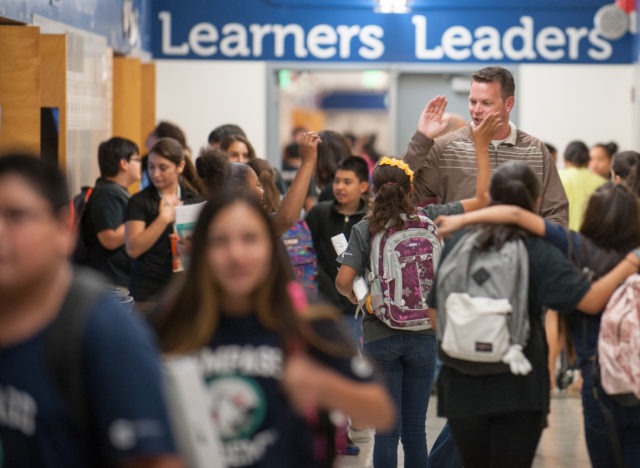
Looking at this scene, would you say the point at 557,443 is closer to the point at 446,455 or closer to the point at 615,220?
the point at 446,455

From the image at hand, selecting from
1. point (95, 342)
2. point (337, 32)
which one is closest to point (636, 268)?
point (95, 342)

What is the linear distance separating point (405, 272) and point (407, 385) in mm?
544

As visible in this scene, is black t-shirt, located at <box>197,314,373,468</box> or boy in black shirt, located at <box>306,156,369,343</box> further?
boy in black shirt, located at <box>306,156,369,343</box>

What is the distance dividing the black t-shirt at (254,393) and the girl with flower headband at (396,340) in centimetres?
271

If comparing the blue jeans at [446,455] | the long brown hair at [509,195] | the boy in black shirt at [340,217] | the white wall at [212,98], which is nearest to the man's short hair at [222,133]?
the boy in black shirt at [340,217]

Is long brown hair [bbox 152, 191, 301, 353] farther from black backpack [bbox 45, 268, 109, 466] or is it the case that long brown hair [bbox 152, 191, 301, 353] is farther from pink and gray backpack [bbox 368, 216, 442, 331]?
pink and gray backpack [bbox 368, 216, 442, 331]

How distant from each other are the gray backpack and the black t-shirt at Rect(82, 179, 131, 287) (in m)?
3.02

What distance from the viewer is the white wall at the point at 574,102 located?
13.1 meters

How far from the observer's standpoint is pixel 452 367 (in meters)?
4.32

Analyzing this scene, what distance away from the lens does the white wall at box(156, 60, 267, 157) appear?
13094 millimetres

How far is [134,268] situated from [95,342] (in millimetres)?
4243

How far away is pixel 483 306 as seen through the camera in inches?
165

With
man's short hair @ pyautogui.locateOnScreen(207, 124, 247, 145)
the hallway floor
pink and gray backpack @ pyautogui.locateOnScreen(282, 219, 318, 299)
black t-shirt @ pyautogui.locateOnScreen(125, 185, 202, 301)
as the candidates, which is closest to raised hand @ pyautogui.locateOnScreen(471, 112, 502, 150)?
black t-shirt @ pyautogui.locateOnScreen(125, 185, 202, 301)

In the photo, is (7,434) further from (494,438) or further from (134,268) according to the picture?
(134,268)
